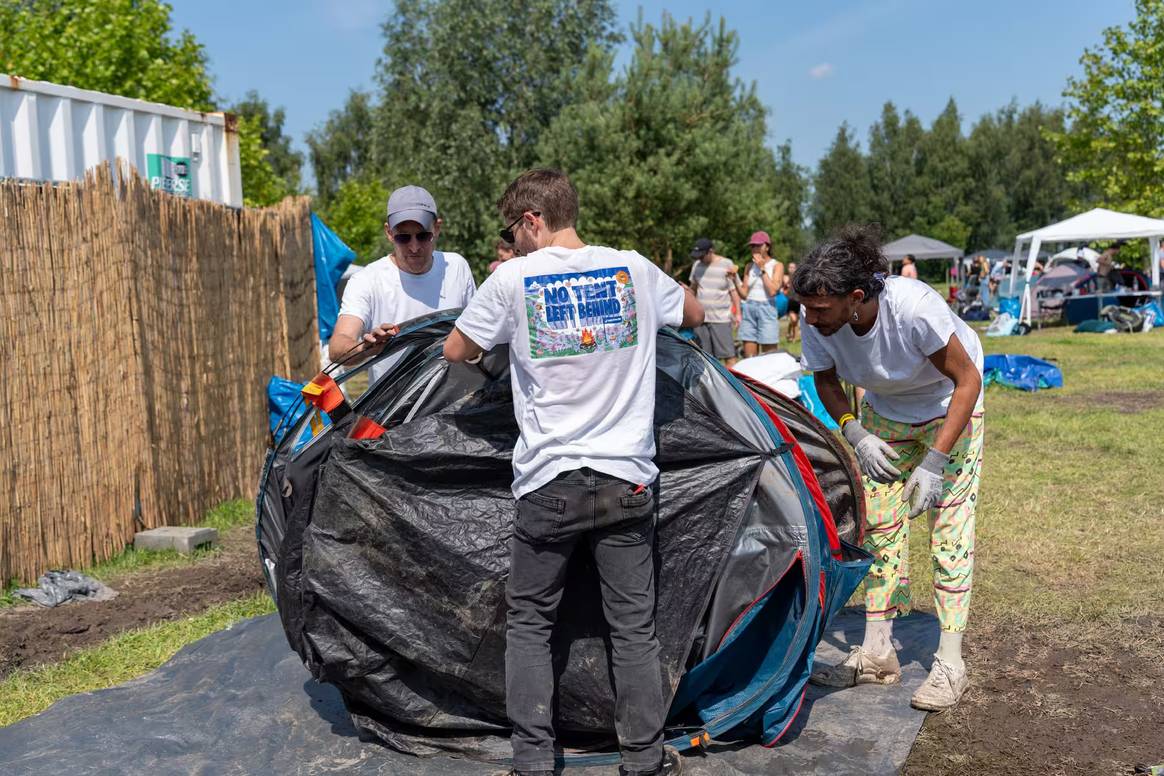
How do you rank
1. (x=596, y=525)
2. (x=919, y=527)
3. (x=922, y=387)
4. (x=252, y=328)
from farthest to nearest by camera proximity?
(x=252, y=328), (x=919, y=527), (x=922, y=387), (x=596, y=525)

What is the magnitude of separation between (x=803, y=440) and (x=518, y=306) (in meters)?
1.42

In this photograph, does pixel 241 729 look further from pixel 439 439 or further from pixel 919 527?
pixel 919 527

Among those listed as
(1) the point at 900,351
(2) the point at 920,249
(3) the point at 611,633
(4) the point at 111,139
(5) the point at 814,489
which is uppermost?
(2) the point at 920,249

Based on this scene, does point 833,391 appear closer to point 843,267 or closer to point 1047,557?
point 843,267

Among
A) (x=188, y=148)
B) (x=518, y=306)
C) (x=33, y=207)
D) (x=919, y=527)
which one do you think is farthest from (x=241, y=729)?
(x=188, y=148)

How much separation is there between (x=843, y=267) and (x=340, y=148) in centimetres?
5047

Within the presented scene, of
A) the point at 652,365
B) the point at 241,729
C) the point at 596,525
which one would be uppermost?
the point at 652,365

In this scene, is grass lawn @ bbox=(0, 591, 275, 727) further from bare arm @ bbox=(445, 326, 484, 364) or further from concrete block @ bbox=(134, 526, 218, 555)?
bare arm @ bbox=(445, 326, 484, 364)

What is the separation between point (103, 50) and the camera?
20.3 m

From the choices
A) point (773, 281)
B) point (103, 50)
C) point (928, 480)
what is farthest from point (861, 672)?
point (103, 50)

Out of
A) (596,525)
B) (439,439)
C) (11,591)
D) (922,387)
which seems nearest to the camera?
(596,525)

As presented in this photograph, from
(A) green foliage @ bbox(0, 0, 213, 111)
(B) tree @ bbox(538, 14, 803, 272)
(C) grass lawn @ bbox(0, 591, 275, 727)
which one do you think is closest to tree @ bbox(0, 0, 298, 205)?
(A) green foliage @ bbox(0, 0, 213, 111)

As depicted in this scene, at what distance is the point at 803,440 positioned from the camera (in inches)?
157

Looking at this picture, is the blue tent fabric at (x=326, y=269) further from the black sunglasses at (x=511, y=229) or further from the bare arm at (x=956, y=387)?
the bare arm at (x=956, y=387)
